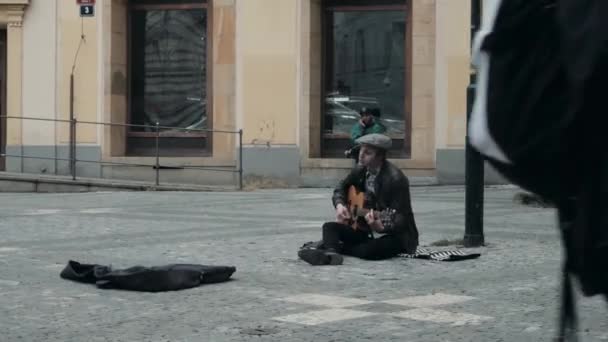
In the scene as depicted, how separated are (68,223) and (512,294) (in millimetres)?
7276

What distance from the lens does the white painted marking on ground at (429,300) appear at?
7.26 meters

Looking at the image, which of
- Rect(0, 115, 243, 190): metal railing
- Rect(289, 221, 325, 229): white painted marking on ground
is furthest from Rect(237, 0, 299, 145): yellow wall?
Rect(289, 221, 325, 229): white painted marking on ground

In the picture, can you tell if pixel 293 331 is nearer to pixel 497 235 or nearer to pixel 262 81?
pixel 497 235

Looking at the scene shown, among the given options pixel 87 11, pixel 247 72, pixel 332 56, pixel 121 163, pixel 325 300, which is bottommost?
pixel 325 300

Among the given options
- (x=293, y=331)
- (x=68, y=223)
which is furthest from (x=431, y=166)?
(x=293, y=331)

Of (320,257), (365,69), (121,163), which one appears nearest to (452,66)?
(365,69)

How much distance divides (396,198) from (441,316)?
298 centimetres

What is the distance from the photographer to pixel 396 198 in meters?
9.70

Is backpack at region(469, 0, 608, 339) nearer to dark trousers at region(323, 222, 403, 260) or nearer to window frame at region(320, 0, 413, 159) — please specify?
dark trousers at region(323, 222, 403, 260)

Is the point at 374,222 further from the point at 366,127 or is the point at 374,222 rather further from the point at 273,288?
the point at 366,127

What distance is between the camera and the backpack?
1974mm

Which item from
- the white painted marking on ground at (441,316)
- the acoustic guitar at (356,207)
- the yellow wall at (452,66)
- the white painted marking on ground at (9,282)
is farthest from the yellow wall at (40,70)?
the white painted marking on ground at (441,316)

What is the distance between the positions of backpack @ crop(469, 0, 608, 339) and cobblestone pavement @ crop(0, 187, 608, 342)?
4003 millimetres

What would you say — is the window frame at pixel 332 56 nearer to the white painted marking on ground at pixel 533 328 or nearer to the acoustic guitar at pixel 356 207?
the acoustic guitar at pixel 356 207
